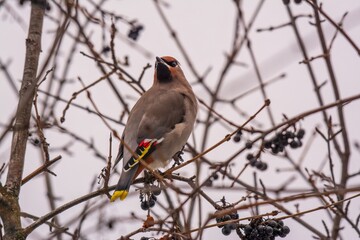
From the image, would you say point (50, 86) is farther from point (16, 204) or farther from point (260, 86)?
point (16, 204)

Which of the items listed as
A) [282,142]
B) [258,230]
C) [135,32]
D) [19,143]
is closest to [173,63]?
[135,32]

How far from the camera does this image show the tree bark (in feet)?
10.1

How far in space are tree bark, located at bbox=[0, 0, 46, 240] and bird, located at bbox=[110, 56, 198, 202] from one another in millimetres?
964

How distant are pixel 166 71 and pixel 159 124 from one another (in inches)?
33.1

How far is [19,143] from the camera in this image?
11.0ft

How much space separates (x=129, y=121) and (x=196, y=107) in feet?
1.97

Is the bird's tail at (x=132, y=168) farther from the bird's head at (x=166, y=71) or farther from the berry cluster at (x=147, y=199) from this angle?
the bird's head at (x=166, y=71)

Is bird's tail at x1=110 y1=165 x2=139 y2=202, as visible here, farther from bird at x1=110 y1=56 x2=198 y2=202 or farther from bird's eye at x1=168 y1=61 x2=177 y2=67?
bird's eye at x1=168 y1=61 x2=177 y2=67

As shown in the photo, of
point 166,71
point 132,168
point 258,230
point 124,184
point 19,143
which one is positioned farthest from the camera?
point 166,71

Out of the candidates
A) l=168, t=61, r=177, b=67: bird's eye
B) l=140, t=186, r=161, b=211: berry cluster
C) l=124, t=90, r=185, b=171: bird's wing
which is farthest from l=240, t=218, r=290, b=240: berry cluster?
l=168, t=61, r=177, b=67: bird's eye

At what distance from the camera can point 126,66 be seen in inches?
182

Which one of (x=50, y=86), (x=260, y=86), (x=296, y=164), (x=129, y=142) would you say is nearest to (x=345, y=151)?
(x=296, y=164)

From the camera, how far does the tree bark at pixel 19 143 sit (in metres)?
3.08

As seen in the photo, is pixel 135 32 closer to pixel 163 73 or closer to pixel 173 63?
pixel 163 73
